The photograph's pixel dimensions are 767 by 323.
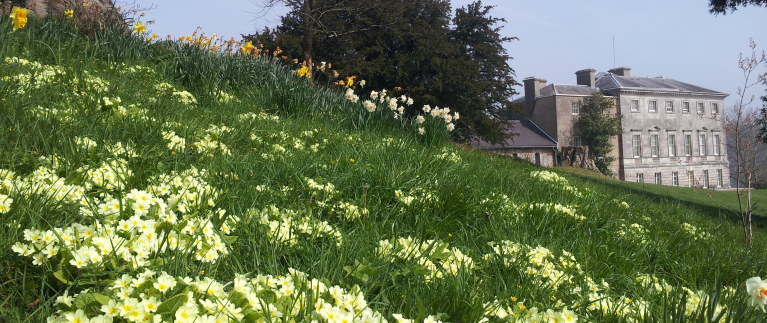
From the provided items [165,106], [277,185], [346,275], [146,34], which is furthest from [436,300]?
[146,34]

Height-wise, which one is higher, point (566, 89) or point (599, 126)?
point (566, 89)

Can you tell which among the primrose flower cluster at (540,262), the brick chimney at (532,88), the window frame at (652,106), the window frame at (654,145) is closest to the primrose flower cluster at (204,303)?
the primrose flower cluster at (540,262)

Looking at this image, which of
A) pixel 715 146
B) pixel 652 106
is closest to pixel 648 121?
pixel 652 106

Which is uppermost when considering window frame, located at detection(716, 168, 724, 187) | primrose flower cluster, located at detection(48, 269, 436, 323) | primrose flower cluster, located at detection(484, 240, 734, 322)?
primrose flower cluster, located at detection(48, 269, 436, 323)

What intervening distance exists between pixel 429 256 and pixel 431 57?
20.3 m

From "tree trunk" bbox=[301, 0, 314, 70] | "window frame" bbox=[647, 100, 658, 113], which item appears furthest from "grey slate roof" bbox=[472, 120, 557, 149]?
"tree trunk" bbox=[301, 0, 314, 70]

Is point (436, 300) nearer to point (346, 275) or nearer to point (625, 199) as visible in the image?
point (346, 275)

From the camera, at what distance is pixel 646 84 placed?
43.4 m

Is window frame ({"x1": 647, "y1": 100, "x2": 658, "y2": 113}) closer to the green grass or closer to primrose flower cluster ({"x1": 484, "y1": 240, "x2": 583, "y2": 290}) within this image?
the green grass

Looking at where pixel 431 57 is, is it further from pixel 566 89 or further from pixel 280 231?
pixel 566 89

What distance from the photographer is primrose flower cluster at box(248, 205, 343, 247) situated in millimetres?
1933

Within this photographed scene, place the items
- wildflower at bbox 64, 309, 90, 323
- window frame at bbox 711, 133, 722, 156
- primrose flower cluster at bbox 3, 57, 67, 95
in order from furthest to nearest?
window frame at bbox 711, 133, 722, 156 < primrose flower cluster at bbox 3, 57, 67, 95 < wildflower at bbox 64, 309, 90, 323

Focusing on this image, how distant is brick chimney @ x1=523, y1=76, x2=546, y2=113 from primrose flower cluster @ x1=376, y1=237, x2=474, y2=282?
135 feet

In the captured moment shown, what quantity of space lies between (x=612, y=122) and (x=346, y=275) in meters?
41.6
